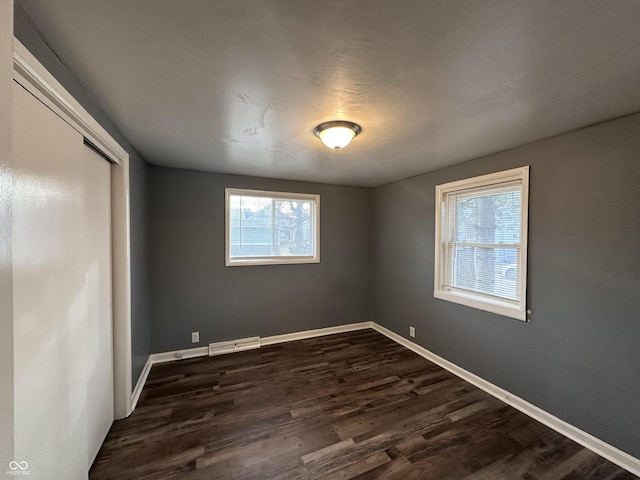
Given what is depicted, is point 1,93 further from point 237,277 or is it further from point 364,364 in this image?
point 364,364

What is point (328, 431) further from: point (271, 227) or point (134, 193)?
point (134, 193)

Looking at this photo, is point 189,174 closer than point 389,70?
No

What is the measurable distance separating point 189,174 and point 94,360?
2243 mm

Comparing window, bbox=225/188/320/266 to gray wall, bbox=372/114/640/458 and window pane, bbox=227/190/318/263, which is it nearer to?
window pane, bbox=227/190/318/263

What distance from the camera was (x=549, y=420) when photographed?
2088 millimetres

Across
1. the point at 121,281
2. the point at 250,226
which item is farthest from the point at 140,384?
the point at 250,226

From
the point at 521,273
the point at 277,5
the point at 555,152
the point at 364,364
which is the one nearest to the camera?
the point at 277,5

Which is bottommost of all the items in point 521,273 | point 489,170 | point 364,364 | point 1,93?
point 364,364

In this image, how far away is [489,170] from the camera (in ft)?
8.43

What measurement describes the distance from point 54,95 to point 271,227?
8.69 ft

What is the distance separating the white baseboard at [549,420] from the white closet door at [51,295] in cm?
322

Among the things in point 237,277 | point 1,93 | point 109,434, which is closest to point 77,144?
point 1,93

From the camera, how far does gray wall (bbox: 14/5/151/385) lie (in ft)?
3.49

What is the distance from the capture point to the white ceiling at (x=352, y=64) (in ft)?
3.12
